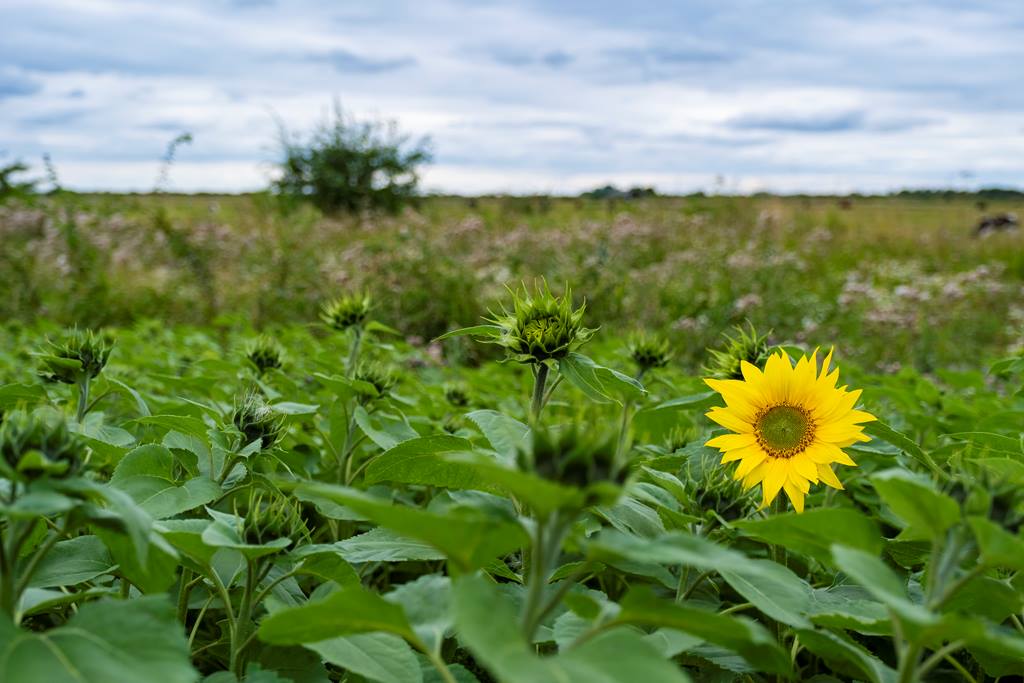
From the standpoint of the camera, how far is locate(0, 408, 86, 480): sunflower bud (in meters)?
0.75

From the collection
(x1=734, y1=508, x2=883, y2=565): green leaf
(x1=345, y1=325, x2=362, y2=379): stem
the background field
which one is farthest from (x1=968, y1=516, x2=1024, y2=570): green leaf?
the background field

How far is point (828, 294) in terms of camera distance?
8805 mm

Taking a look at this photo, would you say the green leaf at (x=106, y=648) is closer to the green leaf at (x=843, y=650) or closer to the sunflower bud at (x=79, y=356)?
the green leaf at (x=843, y=650)

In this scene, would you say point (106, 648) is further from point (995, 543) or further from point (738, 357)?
point (738, 357)

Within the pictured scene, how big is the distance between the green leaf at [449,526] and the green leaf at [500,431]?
0.30m

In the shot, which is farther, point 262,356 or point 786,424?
point 262,356

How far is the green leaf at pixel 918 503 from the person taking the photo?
772 mm

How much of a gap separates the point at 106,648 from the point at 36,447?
19 cm

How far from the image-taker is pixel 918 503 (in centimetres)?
80

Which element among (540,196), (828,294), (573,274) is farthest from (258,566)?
(540,196)

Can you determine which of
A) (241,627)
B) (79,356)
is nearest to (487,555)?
(241,627)

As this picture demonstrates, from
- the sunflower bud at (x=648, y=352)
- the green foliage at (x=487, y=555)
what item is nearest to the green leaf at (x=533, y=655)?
the green foliage at (x=487, y=555)

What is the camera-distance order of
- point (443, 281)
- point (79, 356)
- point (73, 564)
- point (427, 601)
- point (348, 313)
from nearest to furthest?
point (427, 601), point (73, 564), point (79, 356), point (348, 313), point (443, 281)

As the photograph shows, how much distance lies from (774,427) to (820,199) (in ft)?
115
